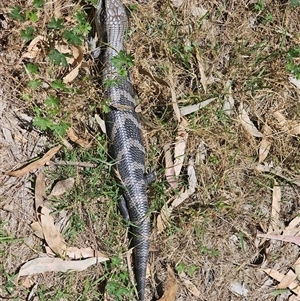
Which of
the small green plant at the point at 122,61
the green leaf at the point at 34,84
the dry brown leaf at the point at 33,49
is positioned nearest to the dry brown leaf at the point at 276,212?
the small green plant at the point at 122,61

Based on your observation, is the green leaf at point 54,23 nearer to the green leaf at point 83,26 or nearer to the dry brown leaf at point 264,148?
the green leaf at point 83,26

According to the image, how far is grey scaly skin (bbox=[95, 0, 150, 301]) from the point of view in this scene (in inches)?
165

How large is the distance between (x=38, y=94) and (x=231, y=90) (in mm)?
1673

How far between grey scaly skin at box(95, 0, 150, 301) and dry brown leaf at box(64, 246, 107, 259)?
0.32 m

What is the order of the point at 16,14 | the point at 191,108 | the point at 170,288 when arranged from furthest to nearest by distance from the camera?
the point at 191,108
the point at 170,288
the point at 16,14

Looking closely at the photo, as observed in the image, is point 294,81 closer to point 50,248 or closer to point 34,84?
point 34,84

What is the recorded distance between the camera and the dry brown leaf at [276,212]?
449cm

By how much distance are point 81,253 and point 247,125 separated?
1.81 metres

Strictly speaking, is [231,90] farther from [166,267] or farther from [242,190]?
[166,267]

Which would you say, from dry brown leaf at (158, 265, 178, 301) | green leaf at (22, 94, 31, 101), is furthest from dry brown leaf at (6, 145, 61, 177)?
dry brown leaf at (158, 265, 178, 301)

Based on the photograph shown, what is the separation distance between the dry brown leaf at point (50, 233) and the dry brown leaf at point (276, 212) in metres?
1.82

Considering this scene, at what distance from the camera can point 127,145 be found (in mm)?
4223

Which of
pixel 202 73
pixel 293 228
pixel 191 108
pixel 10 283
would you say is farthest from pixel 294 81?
pixel 10 283

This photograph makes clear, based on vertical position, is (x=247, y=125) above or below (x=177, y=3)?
below
